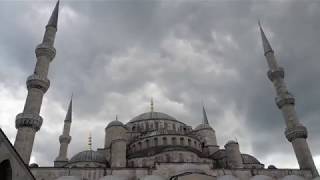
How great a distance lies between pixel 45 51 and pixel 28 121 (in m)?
5.05

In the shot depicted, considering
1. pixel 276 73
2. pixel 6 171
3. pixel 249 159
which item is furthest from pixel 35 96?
pixel 276 73

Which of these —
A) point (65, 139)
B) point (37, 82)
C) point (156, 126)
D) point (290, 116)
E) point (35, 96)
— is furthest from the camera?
point (156, 126)

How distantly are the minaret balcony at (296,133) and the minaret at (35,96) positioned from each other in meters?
14.7

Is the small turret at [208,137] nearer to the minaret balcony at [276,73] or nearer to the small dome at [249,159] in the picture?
the small dome at [249,159]

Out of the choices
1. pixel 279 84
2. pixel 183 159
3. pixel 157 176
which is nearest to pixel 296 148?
pixel 279 84

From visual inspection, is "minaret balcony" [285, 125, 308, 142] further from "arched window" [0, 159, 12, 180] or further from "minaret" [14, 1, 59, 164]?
"arched window" [0, 159, 12, 180]

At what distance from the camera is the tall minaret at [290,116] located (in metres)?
19.5

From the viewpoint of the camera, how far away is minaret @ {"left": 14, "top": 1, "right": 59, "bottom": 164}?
1659 cm

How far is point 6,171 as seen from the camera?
9.81 metres

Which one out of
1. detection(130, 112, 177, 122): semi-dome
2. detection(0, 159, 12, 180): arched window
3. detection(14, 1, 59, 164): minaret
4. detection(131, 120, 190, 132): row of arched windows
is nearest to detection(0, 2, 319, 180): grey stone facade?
detection(14, 1, 59, 164): minaret

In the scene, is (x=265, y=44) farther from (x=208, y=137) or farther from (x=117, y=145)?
(x=117, y=145)

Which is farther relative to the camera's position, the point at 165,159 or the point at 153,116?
the point at 153,116

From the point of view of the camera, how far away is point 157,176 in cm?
1655

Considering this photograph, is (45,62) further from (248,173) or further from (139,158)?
(248,173)
